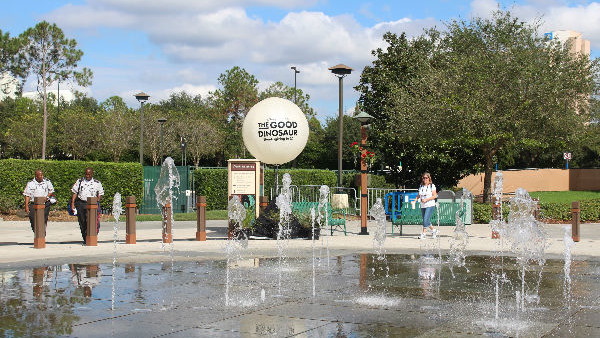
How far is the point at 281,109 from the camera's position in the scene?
55.8 ft

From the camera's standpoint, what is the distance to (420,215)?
17484 millimetres

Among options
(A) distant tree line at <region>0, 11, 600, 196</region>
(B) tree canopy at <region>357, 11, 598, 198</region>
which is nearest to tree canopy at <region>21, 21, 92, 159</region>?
(A) distant tree line at <region>0, 11, 600, 196</region>

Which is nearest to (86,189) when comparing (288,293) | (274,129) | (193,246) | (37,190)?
(37,190)

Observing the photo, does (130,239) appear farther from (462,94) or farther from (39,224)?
(462,94)

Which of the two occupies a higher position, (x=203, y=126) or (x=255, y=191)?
(x=203, y=126)

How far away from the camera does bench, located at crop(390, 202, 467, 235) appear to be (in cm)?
1747

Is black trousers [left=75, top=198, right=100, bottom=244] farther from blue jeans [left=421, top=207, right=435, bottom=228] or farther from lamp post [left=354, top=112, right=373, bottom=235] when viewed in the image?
blue jeans [left=421, top=207, right=435, bottom=228]

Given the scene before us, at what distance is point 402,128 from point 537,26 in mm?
6714

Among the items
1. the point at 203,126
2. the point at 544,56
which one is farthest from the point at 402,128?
the point at 203,126

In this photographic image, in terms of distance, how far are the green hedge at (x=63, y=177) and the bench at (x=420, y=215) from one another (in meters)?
11.5

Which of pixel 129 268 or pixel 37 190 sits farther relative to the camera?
pixel 37 190

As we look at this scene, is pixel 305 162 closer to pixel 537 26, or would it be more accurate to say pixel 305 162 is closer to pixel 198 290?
pixel 537 26

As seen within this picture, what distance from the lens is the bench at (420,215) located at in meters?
17.5

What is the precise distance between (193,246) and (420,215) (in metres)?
6.07
